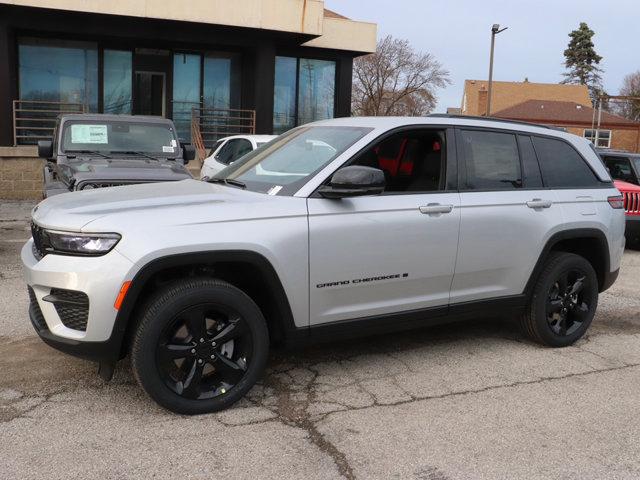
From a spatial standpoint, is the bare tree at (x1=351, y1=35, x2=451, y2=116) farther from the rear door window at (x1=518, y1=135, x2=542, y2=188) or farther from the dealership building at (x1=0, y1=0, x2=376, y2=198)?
the rear door window at (x1=518, y1=135, x2=542, y2=188)

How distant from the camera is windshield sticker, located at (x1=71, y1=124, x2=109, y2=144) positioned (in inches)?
340

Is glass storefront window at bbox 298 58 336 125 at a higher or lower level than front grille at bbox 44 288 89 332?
higher

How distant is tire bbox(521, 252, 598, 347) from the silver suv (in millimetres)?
16

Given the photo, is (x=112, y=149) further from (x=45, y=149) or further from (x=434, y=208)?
(x=434, y=208)

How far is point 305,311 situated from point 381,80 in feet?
142

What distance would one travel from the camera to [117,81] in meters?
18.8

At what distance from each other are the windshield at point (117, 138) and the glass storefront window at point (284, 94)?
11.5 meters

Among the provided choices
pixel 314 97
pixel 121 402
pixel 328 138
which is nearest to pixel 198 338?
pixel 121 402

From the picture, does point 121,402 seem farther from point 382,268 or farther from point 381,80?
point 381,80

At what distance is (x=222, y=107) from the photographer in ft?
65.9

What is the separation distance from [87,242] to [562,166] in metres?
3.78

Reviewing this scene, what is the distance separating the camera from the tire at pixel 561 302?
509cm

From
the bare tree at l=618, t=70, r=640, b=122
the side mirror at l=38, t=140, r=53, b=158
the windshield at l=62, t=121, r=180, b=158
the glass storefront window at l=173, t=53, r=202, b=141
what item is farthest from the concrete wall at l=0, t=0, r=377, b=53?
the bare tree at l=618, t=70, r=640, b=122

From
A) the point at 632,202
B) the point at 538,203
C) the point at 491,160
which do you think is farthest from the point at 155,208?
the point at 632,202
